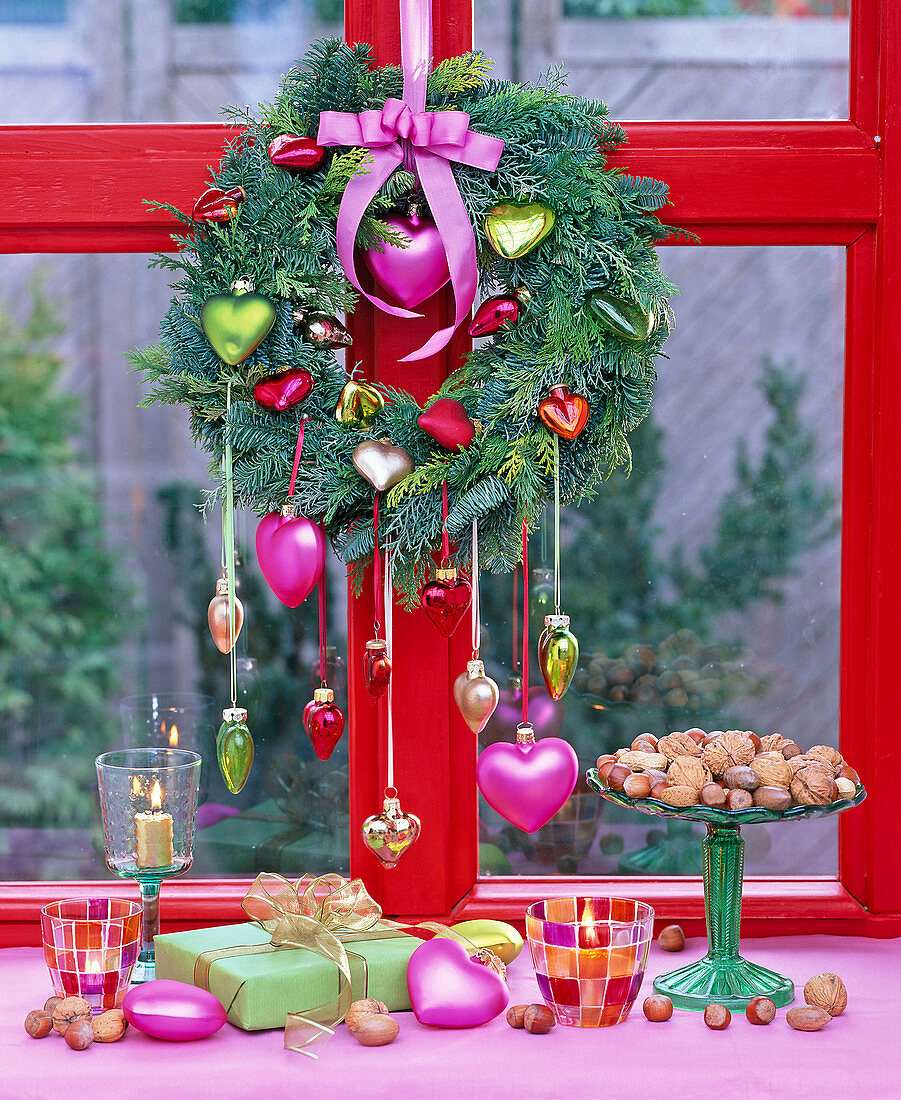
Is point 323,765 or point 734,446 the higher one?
point 734,446

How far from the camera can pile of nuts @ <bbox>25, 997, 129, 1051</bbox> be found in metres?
1.08

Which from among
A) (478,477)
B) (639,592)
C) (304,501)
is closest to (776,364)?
(639,592)

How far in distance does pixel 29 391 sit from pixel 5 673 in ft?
1.17

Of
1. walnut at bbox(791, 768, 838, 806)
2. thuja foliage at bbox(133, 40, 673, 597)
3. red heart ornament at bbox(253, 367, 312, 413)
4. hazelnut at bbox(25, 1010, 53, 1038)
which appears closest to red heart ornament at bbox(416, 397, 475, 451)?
thuja foliage at bbox(133, 40, 673, 597)

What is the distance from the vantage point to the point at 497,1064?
1.05 metres

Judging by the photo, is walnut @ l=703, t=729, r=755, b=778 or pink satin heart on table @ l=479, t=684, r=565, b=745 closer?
walnut @ l=703, t=729, r=755, b=778

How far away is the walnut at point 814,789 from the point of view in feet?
3.73

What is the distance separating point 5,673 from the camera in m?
1.47

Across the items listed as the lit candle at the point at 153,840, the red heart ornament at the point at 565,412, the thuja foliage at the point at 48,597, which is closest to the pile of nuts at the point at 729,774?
the red heart ornament at the point at 565,412

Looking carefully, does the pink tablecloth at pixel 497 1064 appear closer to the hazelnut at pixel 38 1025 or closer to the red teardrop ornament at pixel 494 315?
the hazelnut at pixel 38 1025

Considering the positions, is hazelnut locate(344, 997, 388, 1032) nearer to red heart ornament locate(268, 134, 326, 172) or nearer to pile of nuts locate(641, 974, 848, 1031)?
pile of nuts locate(641, 974, 848, 1031)

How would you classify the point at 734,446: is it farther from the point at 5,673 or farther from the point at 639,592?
the point at 5,673

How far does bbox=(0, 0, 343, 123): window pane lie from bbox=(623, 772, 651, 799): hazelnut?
91 cm

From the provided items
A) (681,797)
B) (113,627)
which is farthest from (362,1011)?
(113,627)
